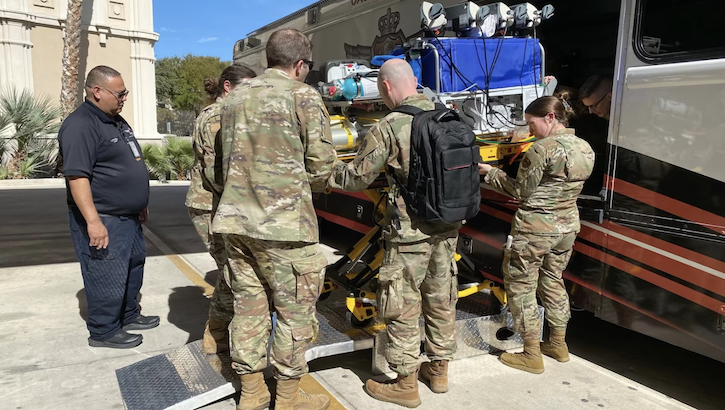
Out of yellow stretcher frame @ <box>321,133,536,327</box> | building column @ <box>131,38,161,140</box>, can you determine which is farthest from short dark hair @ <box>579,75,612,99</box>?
building column @ <box>131,38,161,140</box>

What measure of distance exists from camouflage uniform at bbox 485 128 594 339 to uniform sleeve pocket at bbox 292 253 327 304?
1.41 meters

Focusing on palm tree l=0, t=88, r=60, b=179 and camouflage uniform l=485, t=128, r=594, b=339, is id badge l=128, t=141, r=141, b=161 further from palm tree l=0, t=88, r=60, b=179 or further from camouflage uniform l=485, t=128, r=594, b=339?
palm tree l=0, t=88, r=60, b=179

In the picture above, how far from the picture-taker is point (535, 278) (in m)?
3.59

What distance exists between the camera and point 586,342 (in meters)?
4.40

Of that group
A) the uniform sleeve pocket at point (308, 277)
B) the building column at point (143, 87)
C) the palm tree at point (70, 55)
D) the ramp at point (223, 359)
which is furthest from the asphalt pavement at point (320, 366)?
the building column at point (143, 87)

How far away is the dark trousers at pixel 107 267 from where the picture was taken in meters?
3.75

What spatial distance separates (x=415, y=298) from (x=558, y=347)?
4.61ft

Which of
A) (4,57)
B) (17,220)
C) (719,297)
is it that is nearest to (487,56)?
(719,297)

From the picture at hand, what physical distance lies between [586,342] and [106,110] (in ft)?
13.4

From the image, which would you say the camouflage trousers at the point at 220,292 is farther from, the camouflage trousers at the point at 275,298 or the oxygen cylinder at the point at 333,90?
the oxygen cylinder at the point at 333,90

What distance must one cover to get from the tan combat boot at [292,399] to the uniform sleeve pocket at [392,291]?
62 centimetres

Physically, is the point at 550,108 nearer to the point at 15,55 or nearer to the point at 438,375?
the point at 438,375

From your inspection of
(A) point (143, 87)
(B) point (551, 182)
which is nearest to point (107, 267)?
(B) point (551, 182)

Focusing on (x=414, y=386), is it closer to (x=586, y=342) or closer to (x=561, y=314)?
(x=561, y=314)
